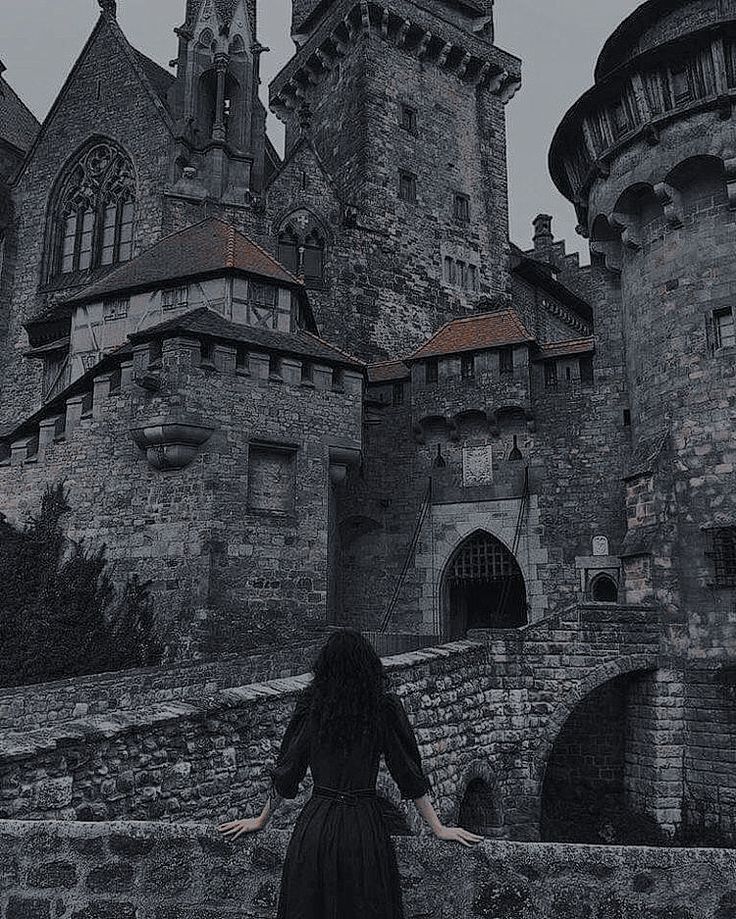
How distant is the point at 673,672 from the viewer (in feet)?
48.2

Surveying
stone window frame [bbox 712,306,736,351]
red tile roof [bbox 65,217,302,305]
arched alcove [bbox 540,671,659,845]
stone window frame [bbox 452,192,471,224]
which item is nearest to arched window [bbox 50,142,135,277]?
red tile roof [bbox 65,217,302,305]

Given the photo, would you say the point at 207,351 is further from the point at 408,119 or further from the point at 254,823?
the point at 408,119

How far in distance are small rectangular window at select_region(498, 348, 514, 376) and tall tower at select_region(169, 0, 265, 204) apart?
872 cm

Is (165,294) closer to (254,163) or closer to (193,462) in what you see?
(193,462)

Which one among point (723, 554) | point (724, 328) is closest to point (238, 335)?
point (724, 328)

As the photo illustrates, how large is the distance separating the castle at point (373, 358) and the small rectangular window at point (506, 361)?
0.44 ft

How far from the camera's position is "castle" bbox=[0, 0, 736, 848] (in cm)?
1572

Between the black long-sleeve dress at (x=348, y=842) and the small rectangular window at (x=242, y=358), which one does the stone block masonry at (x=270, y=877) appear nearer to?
the black long-sleeve dress at (x=348, y=842)

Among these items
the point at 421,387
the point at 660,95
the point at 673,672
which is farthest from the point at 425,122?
the point at 673,672

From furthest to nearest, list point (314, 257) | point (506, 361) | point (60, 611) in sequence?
point (314, 257) < point (506, 361) < point (60, 611)

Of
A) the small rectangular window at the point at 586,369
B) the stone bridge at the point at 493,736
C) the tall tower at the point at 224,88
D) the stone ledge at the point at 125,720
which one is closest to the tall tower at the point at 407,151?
the tall tower at the point at 224,88

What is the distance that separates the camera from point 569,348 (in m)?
20.2

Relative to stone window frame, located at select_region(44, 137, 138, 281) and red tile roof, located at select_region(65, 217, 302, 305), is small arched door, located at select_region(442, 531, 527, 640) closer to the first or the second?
red tile roof, located at select_region(65, 217, 302, 305)

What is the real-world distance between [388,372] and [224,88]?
1009 centimetres
